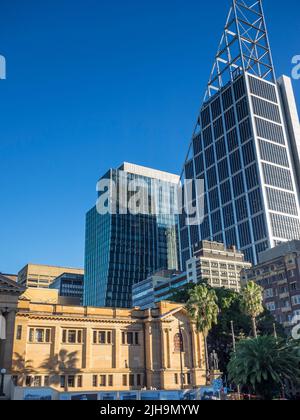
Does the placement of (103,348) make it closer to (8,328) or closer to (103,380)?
(103,380)

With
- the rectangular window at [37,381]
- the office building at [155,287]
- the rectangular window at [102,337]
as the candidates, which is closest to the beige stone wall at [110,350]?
the rectangular window at [37,381]

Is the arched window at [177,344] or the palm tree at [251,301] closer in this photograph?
the arched window at [177,344]

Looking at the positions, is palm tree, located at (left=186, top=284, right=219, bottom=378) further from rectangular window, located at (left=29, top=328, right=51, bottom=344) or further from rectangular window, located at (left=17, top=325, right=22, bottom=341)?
rectangular window, located at (left=17, top=325, right=22, bottom=341)

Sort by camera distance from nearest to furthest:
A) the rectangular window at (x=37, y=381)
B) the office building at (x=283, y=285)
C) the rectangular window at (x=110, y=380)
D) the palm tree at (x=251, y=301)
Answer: the rectangular window at (x=37, y=381)
the rectangular window at (x=110, y=380)
the palm tree at (x=251, y=301)
the office building at (x=283, y=285)

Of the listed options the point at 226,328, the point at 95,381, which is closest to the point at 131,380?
the point at 95,381

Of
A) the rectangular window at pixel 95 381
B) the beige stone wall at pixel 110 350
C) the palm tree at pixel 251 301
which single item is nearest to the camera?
the beige stone wall at pixel 110 350

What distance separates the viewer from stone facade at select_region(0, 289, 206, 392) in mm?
52075

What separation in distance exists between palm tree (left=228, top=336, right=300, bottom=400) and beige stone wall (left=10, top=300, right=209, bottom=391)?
39.6 ft

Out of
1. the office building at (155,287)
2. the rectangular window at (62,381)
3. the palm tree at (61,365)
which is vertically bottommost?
the rectangular window at (62,381)

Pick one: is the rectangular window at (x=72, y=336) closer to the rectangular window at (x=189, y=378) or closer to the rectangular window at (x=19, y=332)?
the rectangular window at (x=19, y=332)

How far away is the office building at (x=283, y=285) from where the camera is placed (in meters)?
98.8

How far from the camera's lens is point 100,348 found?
5706 centimetres
